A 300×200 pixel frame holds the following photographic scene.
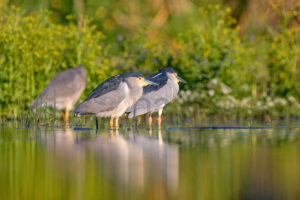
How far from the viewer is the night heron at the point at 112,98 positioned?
12.0m

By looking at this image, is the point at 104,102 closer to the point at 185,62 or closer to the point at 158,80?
the point at 158,80

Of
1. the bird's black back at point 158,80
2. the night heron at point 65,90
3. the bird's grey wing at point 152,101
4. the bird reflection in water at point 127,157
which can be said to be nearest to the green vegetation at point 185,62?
the night heron at point 65,90

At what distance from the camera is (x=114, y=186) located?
581 centimetres

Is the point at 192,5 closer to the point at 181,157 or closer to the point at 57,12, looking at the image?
the point at 57,12

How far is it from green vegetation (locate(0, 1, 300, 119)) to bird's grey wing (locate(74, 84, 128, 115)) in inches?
115

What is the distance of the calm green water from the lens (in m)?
5.56

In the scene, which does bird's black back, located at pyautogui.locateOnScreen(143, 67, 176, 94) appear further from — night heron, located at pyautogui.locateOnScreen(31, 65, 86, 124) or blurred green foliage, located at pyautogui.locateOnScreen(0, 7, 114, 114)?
blurred green foliage, located at pyautogui.locateOnScreen(0, 7, 114, 114)

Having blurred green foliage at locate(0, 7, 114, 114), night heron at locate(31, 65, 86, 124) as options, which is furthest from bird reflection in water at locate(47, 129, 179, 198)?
blurred green foliage at locate(0, 7, 114, 114)

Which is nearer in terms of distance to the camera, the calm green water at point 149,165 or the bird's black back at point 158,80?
the calm green water at point 149,165

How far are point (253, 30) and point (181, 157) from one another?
1472 cm

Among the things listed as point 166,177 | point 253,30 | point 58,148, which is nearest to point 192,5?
point 253,30

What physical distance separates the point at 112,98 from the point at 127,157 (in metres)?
4.21

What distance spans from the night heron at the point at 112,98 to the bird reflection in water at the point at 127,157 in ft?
2.74

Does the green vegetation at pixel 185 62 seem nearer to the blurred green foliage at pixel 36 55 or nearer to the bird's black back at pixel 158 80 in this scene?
the blurred green foliage at pixel 36 55
